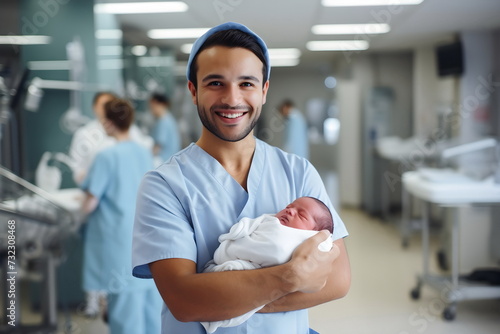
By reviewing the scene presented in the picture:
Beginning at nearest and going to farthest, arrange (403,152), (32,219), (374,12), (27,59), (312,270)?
(312,270) → (32,219) → (374,12) → (27,59) → (403,152)

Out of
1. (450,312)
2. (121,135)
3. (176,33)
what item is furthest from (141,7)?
(450,312)

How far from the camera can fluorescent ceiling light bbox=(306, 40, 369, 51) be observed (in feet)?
7.59

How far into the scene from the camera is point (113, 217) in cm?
178

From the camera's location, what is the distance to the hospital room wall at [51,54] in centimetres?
226

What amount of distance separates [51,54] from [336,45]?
130 cm

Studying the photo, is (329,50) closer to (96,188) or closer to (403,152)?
(403,152)

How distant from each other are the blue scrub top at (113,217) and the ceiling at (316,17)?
2.17ft

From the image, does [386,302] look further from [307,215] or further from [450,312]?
[307,215]

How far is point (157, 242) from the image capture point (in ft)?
2.31

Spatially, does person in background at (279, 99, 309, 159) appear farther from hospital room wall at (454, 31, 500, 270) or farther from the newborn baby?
the newborn baby

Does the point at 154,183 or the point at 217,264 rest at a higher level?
the point at 154,183

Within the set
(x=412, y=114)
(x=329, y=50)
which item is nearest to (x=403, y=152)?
(x=412, y=114)

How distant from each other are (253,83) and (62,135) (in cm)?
181

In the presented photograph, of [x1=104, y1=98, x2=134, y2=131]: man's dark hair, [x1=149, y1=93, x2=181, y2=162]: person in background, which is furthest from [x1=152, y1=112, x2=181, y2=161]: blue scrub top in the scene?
[x1=104, y1=98, x2=134, y2=131]: man's dark hair
